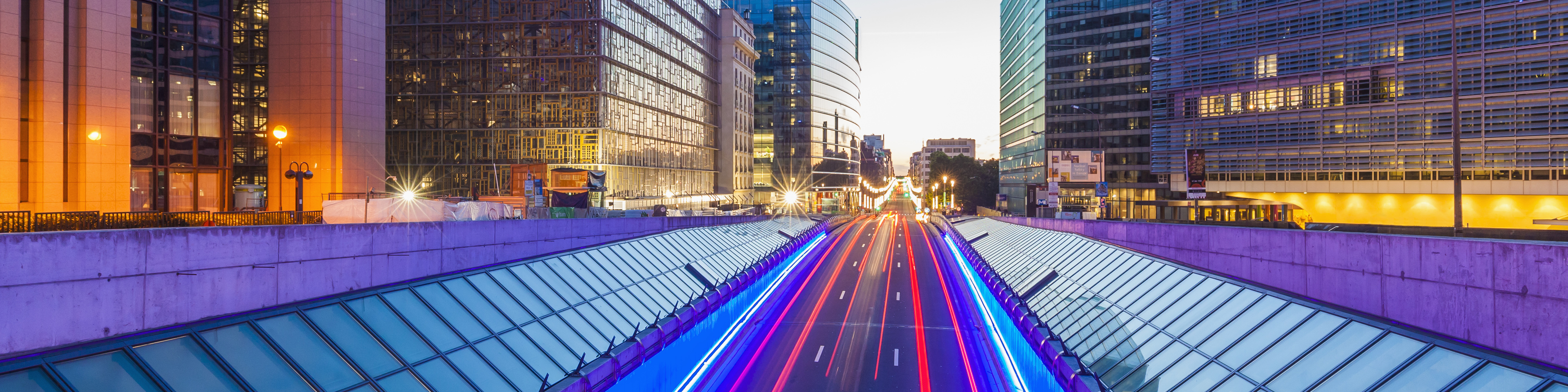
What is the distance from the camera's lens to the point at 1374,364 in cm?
946

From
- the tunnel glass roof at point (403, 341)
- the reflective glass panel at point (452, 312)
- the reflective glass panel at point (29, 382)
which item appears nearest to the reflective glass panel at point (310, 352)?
the tunnel glass roof at point (403, 341)

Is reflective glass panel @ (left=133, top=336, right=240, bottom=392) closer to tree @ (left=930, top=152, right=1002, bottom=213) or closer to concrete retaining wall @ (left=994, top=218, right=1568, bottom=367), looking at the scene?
concrete retaining wall @ (left=994, top=218, right=1568, bottom=367)

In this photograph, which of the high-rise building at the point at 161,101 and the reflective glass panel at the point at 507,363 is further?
the high-rise building at the point at 161,101

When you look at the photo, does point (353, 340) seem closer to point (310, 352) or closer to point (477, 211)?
point (310, 352)

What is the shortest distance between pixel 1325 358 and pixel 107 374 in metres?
14.3

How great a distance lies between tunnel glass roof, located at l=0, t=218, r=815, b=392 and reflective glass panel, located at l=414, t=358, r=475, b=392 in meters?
0.02

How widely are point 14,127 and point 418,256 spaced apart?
22.5 meters

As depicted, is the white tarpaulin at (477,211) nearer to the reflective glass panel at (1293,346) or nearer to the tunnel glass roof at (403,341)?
the tunnel glass roof at (403,341)

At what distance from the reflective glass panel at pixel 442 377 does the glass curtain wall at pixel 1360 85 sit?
50.3m

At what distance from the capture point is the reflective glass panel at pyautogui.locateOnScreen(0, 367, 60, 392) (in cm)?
702

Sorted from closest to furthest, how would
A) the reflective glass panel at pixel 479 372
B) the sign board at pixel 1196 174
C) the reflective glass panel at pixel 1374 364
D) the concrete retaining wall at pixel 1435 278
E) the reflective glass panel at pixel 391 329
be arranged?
the reflective glass panel at pixel 1374 364
the reflective glass panel at pixel 391 329
the concrete retaining wall at pixel 1435 278
the reflective glass panel at pixel 479 372
the sign board at pixel 1196 174

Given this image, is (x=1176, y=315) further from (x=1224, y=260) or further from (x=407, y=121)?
(x=407, y=121)

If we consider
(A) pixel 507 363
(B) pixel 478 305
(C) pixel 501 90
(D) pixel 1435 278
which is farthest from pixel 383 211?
(C) pixel 501 90

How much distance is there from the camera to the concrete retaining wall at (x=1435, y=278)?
39.0 feet
